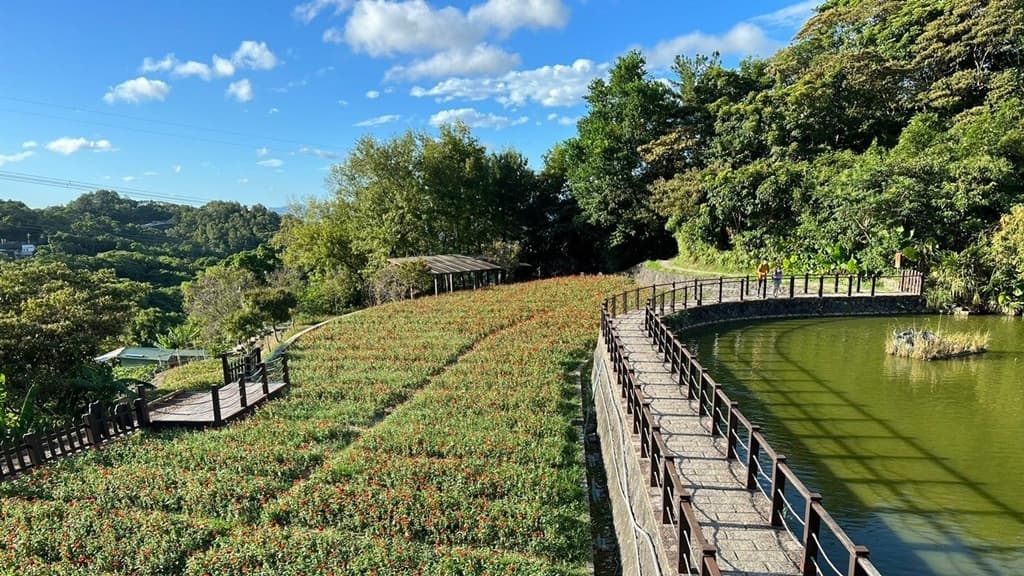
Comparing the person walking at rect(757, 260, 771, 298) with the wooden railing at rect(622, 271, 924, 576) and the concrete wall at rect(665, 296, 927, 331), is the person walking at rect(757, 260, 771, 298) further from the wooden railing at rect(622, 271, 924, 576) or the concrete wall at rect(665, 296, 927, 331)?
the wooden railing at rect(622, 271, 924, 576)

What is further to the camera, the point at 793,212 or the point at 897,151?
the point at 793,212

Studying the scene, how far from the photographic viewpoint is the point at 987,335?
14445 mm

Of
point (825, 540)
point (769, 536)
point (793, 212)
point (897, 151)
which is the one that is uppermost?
point (897, 151)

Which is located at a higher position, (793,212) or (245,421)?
(793,212)

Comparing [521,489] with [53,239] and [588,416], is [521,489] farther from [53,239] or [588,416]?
[53,239]

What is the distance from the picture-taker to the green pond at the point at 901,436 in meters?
6.28

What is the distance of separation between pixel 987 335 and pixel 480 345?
14274 millimetres

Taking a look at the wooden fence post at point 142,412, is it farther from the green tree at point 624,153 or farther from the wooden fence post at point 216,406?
the green tree at point 624,153

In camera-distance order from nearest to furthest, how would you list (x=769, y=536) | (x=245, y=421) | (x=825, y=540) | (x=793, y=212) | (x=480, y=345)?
(x=769, y=536) → (x=825, y=540) → (x=245, y=421) → (x=480, y=345) → (x=793, y=212)

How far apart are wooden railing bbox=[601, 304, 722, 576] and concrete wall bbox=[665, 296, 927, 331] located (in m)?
11.5

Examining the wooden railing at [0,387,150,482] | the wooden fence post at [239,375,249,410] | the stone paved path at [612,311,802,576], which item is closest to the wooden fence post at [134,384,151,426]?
the wooden railing at [0,387,150,482]

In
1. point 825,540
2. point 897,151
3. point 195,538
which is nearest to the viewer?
point 825,540

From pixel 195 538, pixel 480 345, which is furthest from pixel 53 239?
pixel 195 538

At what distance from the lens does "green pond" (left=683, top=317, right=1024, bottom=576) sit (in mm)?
6277
